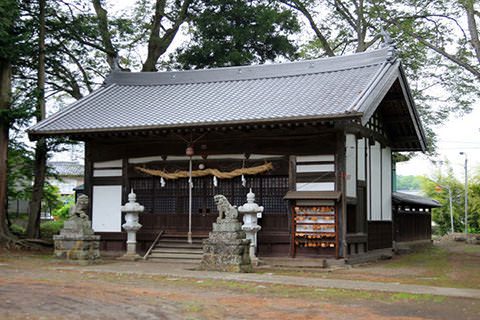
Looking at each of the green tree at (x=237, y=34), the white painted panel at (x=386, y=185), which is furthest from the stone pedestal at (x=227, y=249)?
the green tree at (x=237, y=34)

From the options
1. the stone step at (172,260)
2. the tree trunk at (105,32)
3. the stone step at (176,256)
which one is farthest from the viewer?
the tree trunk at (105,32)

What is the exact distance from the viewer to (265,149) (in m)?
18.0

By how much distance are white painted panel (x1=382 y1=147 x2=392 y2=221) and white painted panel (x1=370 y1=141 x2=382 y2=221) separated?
0.55 metres

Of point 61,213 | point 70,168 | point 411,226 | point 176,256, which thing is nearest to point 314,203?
point 176,256

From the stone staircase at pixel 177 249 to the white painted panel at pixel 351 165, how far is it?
16.6 feet

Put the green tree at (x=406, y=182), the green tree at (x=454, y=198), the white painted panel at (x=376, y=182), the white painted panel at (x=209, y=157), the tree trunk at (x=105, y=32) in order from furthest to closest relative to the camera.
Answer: the green tree at (x=406, y=182) → the green tree at (x=454, y=198) → the tree trunk at (x=105, y=32) → the white painted panel at (x=376, y=182) → the white painted panel at (x=209, y=157)

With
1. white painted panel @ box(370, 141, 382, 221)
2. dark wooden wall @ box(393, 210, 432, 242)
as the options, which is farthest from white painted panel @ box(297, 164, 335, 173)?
dark wooden wall @ box(393, 210, 432, 242)

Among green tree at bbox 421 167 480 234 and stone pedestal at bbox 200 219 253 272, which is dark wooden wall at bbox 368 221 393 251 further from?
green tree at bbox 421 167 480 234

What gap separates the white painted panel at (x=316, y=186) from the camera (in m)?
16.9

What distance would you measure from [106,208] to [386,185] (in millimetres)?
11193

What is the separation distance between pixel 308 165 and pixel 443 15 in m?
12.6

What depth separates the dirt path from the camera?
841 cm

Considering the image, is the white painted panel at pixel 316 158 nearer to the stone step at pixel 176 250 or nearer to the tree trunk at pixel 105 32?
the stone step at pixel 176 250

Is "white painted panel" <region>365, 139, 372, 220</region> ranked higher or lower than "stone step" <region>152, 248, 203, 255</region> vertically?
higher
